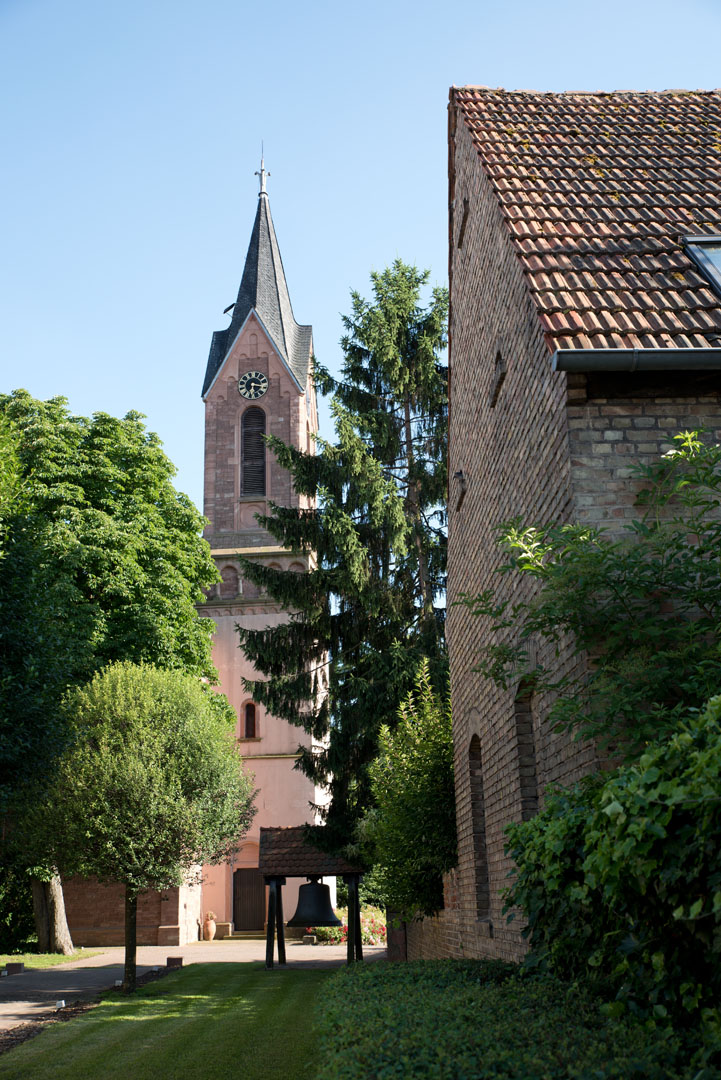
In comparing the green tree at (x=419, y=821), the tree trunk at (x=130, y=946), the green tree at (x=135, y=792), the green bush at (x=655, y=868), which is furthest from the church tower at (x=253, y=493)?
the green bush at (x=655, y=868)

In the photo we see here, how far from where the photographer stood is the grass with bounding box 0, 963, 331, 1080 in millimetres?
10086

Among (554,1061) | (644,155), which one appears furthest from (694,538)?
(644,155)

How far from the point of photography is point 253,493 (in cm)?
4325

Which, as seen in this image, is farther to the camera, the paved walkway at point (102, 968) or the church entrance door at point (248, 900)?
the church entrance door at point (248, 900)

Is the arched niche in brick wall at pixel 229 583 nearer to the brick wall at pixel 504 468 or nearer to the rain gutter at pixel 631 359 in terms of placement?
the brick wall at pixel 504 468

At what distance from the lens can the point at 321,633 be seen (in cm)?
2359

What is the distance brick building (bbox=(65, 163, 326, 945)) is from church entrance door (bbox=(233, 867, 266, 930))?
41 mm

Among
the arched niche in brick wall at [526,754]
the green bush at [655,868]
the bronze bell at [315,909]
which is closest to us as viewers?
the green bush at [655,868]

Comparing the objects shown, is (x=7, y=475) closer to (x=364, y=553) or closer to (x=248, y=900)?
(x=364, y=553)

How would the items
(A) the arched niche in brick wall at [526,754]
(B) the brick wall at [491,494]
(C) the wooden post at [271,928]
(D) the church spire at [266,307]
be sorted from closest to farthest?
(B) the brick wall at [491,494] → (A) the arched niche in brick wall at [526,754] → (C) the wooden post at [271,928] → (D) the church spire at [266,307]

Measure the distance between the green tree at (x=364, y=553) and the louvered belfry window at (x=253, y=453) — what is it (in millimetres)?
17885

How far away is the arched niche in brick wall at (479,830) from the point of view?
10484 mm

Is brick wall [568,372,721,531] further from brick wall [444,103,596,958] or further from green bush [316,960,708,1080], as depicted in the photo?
green bush [316,960,708,1080]

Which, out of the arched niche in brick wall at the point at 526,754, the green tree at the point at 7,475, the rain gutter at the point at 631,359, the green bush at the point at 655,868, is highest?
the green tree at the point at 7,475
